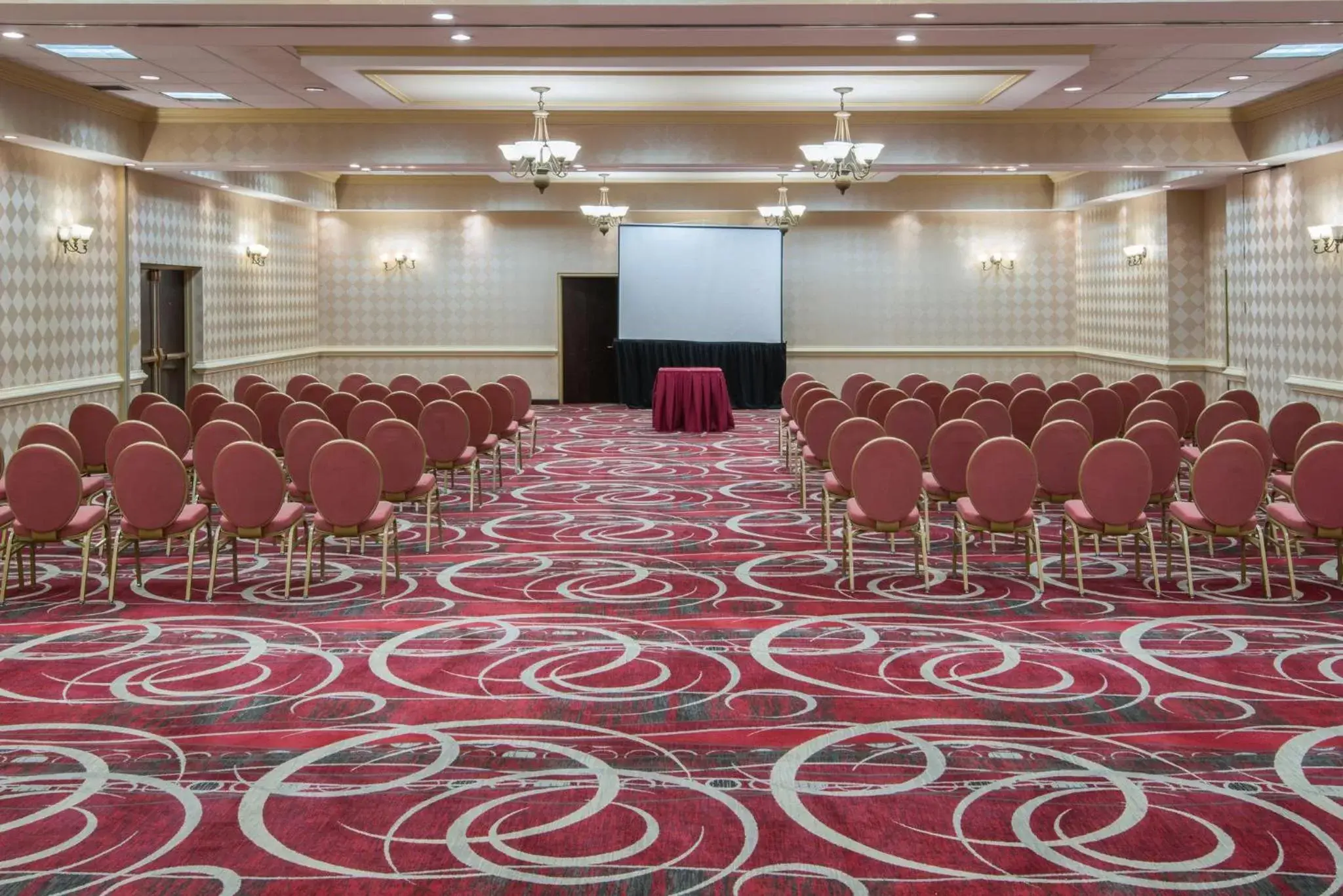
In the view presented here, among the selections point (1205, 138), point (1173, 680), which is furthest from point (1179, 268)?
point (1173, 680)

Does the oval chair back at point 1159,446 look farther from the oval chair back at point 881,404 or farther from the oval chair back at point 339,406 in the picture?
the oval chair back at point 339,406

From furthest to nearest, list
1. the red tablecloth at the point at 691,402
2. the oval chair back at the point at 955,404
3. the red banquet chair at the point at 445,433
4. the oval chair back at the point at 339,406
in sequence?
the red tablecloth at the point at 691,402 < the oval chair back at the point at 339,406 < the oval chair back at the point at 955,404 < the red banquet chair at the point at 445,433

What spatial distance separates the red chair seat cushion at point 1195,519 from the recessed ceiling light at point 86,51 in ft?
27.3

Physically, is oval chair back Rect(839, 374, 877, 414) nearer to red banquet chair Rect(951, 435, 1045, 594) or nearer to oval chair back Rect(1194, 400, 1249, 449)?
oval chair back Rect(1194, 400, 1249, 449)

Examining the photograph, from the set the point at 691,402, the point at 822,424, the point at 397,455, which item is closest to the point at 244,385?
the point at 397,455

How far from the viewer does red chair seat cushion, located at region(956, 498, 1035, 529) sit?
8.04 metres

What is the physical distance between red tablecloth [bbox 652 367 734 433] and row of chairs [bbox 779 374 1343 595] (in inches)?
241

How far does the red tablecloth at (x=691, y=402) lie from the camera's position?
17.9 metres

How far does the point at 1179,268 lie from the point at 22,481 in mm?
14658

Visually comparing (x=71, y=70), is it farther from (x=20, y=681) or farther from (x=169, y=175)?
(x=20, y=681)

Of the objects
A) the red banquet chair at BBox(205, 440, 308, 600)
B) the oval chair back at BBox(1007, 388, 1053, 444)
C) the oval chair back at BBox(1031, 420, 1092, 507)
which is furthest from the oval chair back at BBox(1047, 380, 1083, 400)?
the red banquet chair at BBox(205, 440, 308, 600)

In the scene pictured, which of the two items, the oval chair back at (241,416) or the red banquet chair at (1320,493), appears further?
the oval chair back at (241,416)

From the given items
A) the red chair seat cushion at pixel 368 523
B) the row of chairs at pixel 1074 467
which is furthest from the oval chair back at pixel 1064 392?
the red chair seat cushion at pixel 368 523

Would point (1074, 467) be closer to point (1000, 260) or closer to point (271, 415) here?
point (271, 415)
